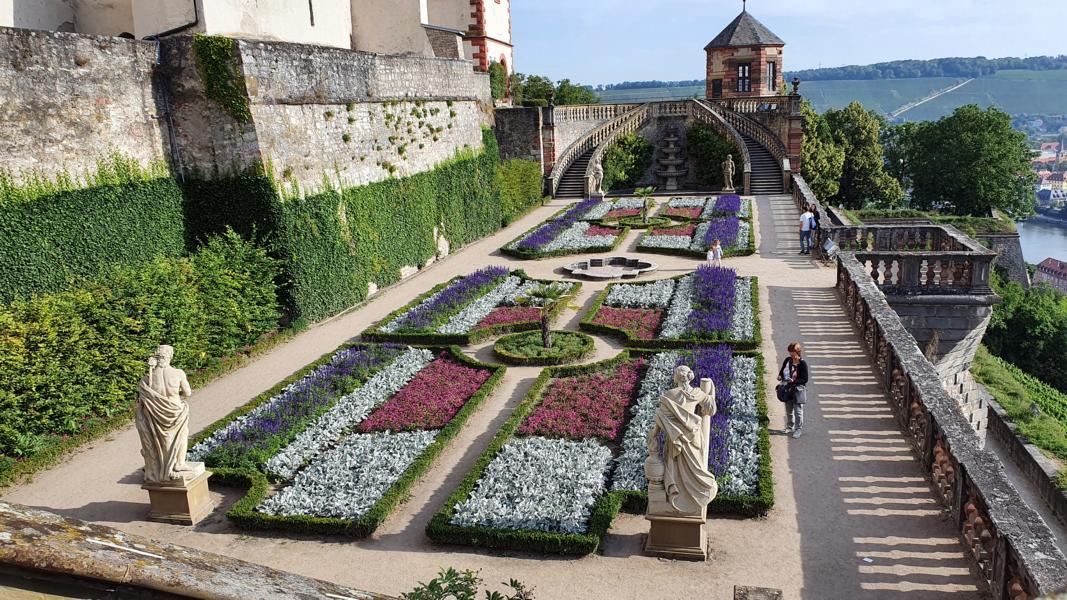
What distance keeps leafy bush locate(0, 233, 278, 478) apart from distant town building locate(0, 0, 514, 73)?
264 inches

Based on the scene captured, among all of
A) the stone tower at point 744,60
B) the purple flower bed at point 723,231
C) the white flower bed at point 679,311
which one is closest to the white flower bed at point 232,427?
the white flower bed at point 679,311

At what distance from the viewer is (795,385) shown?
39.7 ft

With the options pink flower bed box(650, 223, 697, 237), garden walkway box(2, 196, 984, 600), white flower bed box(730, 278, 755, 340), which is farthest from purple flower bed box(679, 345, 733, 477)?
pink flower bed box(650, 223, 697, 237)

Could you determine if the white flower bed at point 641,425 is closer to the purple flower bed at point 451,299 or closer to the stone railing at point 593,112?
the purple flower bed at point 451,299

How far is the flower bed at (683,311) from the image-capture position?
16922 millimetres

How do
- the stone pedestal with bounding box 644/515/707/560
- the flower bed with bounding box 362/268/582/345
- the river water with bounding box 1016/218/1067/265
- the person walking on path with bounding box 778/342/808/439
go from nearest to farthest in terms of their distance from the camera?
the stone pedestal with bounding box 644/515/707/560 < the person walking on path with bounding box 778/342/808/439 < the flower bed with bounding box 362/268/582/345 < the river water with bounding box 1016/218/1067/265

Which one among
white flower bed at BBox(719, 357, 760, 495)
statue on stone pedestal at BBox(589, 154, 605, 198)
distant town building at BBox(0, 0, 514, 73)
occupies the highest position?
distant town building at BBox(0, 0, 514, 73)

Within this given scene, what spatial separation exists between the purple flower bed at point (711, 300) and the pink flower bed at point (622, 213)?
1142 cm

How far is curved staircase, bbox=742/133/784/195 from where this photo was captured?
40.8 metres

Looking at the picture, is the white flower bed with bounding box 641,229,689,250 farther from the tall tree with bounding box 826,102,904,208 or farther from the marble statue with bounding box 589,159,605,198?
the tall tree with bounding box 826,102,904,208

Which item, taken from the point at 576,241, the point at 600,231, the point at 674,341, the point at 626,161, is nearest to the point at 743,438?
the point at 674,341

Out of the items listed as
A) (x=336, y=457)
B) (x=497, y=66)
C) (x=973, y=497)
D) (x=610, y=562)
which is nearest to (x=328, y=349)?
(x=336, y=457)

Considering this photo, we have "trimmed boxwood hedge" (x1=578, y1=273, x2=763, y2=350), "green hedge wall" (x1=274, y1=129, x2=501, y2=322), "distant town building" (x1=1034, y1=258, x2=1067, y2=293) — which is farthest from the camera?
"distant town building" (x1=1034, y1=258, x2=1067, y2=293)

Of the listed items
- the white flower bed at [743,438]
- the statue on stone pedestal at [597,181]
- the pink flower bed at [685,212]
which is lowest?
the white flower bed at [743,438]
